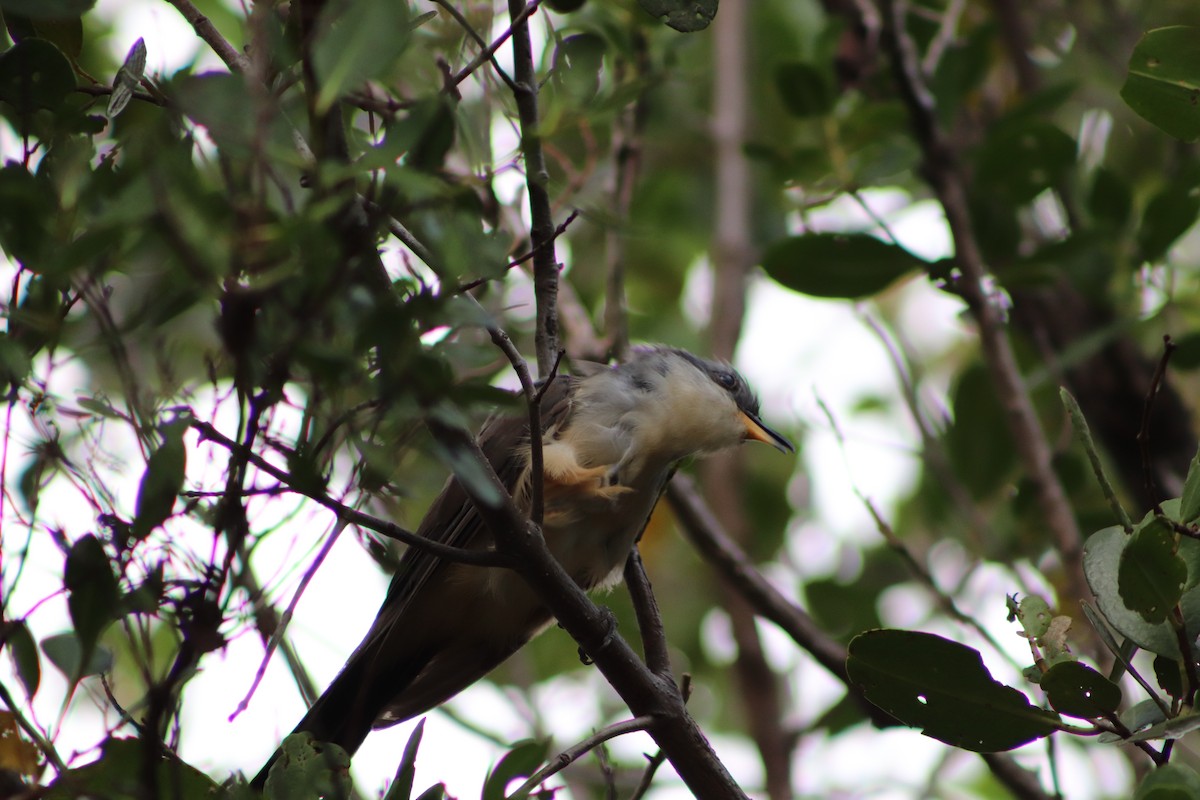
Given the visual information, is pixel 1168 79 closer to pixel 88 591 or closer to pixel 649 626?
pixel 649 626

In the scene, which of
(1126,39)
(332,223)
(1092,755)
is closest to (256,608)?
(332,223)

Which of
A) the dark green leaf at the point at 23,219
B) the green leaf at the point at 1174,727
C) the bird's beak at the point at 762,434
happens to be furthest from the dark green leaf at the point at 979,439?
the dark green leaf at the point at 23,219

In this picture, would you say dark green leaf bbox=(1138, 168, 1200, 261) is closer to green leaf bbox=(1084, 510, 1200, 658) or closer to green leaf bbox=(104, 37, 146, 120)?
green leaf bbox=(1084, 510, 1200, 658)

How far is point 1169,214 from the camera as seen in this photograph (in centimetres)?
372

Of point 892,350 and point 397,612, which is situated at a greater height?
point 892,350

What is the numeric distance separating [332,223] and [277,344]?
16 cm

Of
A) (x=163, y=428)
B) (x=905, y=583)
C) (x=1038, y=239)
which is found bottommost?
(x=163, y=428)

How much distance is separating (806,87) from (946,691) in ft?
8.27

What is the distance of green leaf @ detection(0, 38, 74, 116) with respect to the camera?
191 cm

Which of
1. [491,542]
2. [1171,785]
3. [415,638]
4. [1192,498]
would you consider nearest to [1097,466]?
[1192,498]

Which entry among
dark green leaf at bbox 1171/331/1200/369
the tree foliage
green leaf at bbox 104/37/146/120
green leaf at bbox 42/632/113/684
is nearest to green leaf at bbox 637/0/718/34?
the tree foliage

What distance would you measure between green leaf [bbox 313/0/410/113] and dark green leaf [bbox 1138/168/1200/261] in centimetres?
288

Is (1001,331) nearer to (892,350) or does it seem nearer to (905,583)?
(892,350)

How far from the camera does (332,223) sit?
1469 millimetres
